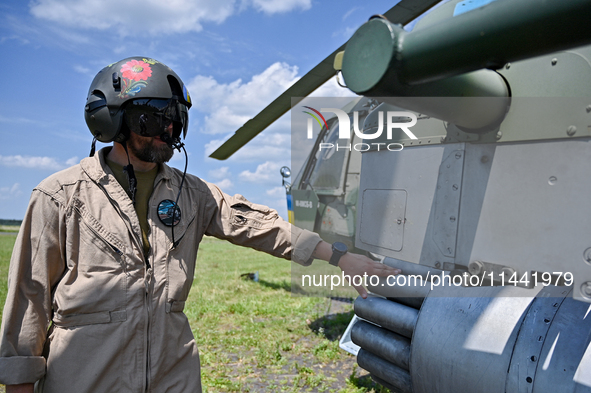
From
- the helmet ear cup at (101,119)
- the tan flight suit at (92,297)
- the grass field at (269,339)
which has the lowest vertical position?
the grass field at (269,339)

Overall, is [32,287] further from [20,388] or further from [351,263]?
[351,263]

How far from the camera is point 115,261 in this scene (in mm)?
1794

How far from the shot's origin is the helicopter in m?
1.31

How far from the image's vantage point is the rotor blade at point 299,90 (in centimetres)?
332

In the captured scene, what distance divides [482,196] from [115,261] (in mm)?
1742

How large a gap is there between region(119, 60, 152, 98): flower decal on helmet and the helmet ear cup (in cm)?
11

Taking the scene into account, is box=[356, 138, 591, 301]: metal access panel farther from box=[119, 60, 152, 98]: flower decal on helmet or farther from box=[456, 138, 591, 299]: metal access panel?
box=[119, 60, 152, 98]: flower decal on helmet

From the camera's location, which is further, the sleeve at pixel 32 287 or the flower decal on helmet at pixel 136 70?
the flower decal on helmet at pixel 136 70

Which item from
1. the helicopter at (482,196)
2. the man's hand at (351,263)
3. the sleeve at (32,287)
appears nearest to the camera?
the helicopter at (482,196)

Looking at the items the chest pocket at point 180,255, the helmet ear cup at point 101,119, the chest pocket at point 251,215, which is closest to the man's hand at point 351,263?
the chest pocket at point 251,215

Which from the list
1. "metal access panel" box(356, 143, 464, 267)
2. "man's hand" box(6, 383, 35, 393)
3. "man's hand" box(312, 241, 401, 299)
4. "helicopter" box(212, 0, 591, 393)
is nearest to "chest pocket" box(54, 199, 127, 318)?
"man's hand" box(6, 383, 35, 393)

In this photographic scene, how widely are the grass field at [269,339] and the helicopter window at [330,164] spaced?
173 centimetres

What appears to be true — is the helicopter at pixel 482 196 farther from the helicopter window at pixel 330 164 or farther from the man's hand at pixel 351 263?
the helicopter window at pixel 330 164

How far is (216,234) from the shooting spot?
2.28 m
